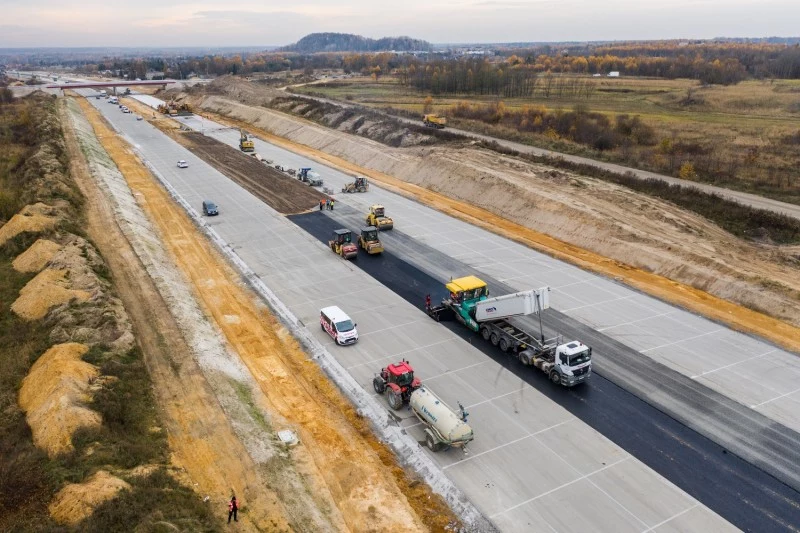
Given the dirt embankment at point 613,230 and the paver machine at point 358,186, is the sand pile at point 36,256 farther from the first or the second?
the dirt embankment at point 613,230

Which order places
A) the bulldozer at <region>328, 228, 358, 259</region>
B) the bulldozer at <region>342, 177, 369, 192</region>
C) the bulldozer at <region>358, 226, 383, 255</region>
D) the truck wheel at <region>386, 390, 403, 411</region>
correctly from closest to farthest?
1. the truck wheel at <region>386, 390, 403, 411</region>
2. the bulldozer at <region>328, 228, 358, 259</region>
3. the bulldozer at <region>358, 226, 383, 255</region>
4. the bulldozer at <region>342, 177, 369, 192</region>

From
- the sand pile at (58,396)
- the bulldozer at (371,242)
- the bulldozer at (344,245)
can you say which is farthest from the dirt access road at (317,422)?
the bulldozer at (371,242)

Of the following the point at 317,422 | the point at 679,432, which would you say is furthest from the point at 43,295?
the point at 679,432


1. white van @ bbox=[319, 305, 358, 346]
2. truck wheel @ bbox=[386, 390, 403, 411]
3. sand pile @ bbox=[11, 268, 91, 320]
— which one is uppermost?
sand pile @ bbox=[11, 268, 91, 320]

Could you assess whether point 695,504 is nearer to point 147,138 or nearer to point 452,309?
point 452,309

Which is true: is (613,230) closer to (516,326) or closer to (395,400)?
(516,326)

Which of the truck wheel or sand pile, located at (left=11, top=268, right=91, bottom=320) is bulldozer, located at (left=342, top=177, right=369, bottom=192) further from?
the truck wheel

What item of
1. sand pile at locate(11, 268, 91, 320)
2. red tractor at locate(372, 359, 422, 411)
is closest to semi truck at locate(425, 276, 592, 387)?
red tractor at locate(372, 359, 422, 411)
